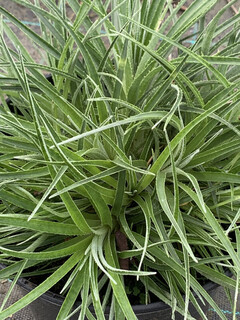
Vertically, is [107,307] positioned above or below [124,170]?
below

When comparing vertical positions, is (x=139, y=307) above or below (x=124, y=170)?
below

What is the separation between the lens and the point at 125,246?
1.72ft

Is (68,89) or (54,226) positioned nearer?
(54,226)

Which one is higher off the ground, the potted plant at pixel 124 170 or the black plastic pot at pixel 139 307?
the potted plant at pixel 124 170

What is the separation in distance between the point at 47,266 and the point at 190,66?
1.14 ft

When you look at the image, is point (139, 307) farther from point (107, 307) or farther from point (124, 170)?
point (124, 170)

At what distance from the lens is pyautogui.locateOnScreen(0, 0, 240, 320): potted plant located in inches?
16.0

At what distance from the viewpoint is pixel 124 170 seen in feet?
1.43

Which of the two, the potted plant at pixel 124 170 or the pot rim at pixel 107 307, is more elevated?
the potted plant at pixel 124 170

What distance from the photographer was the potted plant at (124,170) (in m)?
0.41

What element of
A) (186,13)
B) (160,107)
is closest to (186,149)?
(160,107)

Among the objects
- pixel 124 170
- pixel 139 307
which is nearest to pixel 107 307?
pixel 139 307

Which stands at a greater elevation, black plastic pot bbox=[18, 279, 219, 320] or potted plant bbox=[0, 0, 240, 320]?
potted plant bbox=[0, 0, 240, 320]

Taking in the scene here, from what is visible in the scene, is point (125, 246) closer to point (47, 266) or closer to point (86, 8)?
point (47, 266)
